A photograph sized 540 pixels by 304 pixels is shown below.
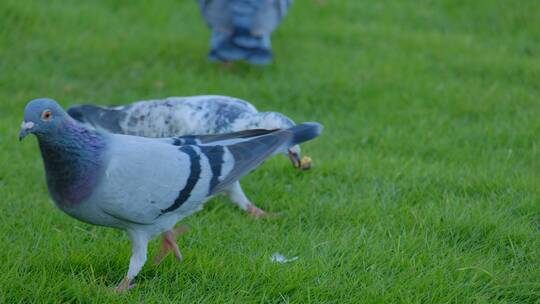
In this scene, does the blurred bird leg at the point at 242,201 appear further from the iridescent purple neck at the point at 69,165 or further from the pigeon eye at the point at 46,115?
the pigeon eye at the point at 46,115

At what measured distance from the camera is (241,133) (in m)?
3.72

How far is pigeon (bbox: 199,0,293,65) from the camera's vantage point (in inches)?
259

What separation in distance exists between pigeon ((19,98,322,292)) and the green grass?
336 mm

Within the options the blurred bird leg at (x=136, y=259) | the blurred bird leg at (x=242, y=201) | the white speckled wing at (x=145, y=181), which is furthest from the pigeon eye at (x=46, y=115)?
the blurred bird leg at (x=242, y=201)

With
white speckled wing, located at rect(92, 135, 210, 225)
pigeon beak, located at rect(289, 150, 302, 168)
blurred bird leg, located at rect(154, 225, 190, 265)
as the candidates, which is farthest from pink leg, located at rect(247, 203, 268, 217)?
white speckled wing, located at rect(92, 135, 210, 225)

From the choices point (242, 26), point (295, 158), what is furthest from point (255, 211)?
point (242, 26)

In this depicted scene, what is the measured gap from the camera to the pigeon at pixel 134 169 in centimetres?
314

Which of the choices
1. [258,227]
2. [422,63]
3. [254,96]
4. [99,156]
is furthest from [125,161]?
[422,63]

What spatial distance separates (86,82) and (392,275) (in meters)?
4.09

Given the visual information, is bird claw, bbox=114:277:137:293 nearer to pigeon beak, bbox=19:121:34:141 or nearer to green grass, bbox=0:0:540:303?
green grass, bbox=0:0:540:303

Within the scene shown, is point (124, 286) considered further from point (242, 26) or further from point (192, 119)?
point (242, 26)

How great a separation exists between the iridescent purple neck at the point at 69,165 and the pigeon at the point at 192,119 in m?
1.20

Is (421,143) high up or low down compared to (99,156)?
down

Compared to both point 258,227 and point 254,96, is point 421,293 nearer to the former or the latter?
point 258,227
